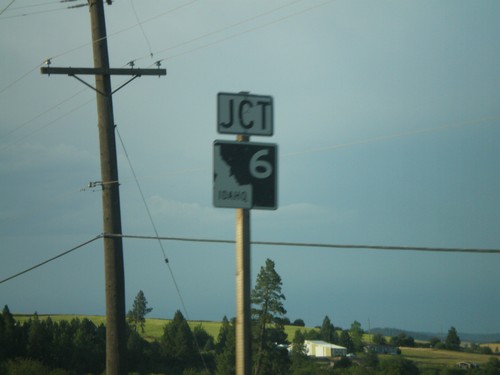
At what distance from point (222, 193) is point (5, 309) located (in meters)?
25.0

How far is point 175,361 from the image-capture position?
90.7 ft

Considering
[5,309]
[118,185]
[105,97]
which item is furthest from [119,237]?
[5,309]

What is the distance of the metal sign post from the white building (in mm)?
25960

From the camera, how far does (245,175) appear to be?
884 centimetres

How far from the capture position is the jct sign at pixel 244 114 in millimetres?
8953

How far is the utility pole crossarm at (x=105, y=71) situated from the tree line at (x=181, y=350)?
6.59 m

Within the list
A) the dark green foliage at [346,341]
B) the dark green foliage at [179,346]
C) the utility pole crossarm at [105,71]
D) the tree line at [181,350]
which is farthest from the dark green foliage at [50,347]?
the dark green foliage at [346,341]

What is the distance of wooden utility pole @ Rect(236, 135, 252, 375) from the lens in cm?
881

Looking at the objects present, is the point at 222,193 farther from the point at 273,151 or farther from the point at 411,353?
the point at 411,353

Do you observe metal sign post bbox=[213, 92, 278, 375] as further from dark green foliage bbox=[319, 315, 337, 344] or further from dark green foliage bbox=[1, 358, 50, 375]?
dark green foliage bbox=[319, 315, 337, 344]

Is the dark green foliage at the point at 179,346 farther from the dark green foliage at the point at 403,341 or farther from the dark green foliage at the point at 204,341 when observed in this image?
the dark green foliage at the point at 403,341

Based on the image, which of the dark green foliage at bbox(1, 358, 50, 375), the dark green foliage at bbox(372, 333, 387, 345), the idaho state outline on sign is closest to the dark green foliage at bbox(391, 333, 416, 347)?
the dark green foliage at bbox(372, 333, 387, 345)

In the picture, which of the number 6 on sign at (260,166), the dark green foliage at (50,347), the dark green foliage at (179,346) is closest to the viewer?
the number 6 on sign at (260,166)

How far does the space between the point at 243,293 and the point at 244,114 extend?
80.7 inches
